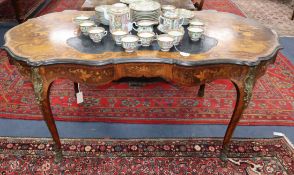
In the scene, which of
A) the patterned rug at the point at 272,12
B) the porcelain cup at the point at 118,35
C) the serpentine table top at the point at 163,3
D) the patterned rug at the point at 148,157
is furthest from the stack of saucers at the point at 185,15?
the patterned rug at the point at 272,12

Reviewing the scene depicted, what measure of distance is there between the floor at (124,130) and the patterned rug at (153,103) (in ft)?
0.21

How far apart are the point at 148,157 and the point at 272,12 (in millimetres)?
4645

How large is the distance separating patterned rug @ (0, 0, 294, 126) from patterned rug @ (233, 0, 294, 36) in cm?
194

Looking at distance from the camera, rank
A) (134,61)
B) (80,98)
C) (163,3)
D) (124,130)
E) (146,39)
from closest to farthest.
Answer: (134,61) → (146,39) → (124,130) → (80,98) → (163,3)

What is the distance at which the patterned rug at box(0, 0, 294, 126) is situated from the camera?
243 cm

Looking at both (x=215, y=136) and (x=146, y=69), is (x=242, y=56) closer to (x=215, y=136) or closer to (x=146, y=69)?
(x=146, y=69)

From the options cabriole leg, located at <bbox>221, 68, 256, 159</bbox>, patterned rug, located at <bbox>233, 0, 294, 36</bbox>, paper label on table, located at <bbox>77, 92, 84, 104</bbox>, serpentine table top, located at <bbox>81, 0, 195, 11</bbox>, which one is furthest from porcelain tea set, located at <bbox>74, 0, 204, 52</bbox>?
patterned rug, located at <bbox>233, 0, 294, 36</bbox>

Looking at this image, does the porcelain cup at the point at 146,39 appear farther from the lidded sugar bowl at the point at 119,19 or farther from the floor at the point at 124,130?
the floor at the point at 124,130

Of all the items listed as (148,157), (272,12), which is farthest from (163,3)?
(272,12)

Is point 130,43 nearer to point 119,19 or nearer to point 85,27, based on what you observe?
point 119,19

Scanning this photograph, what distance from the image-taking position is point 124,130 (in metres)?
2.29

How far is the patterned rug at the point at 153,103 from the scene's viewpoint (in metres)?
2.43

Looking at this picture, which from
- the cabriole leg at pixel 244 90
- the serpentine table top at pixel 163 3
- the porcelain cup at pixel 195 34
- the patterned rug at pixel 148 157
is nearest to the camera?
the cabriole leg at pixel 244 90

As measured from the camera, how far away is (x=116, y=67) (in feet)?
5.34
